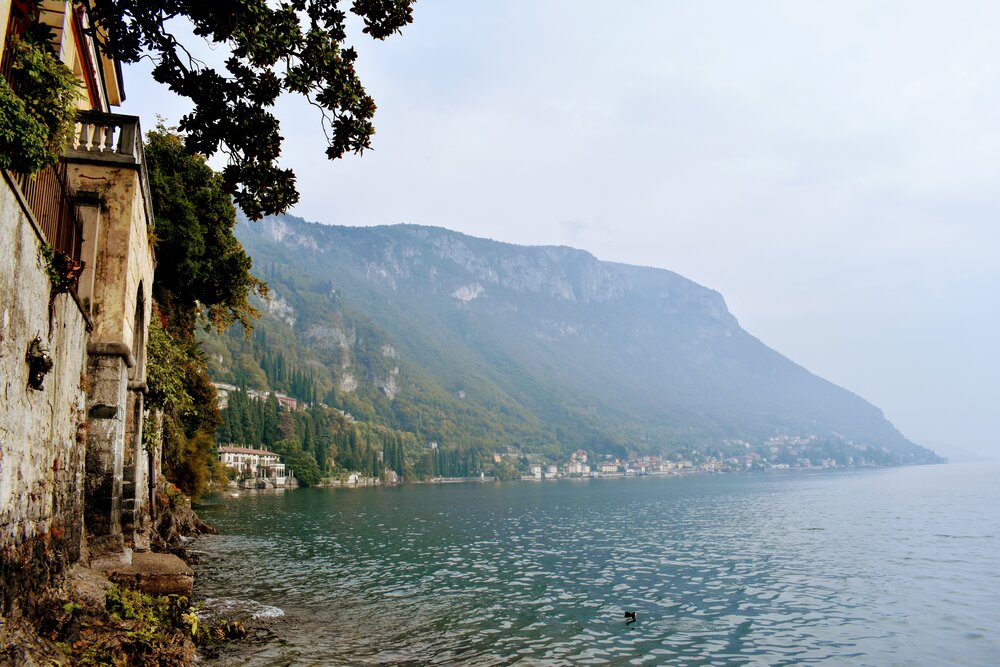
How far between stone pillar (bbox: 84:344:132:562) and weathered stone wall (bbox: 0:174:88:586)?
2.68 feet

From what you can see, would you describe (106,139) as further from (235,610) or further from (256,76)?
(235,610)

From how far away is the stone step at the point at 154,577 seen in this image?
47.1ft

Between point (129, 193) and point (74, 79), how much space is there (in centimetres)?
637

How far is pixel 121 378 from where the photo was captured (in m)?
15.1

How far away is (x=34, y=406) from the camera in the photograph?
10.3 m

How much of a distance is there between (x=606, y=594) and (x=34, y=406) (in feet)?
67.9

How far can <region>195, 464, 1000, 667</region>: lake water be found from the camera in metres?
17.7

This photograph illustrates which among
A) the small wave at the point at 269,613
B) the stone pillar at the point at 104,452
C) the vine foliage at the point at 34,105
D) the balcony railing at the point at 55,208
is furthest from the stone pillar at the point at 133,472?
the vine foliage at the point at 34,105

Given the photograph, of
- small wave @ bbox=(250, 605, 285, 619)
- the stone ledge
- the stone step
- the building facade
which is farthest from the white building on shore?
the stone ledge

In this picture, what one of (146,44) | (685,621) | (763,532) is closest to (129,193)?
(146,44)

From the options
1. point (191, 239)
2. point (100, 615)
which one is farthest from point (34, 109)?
point (191, 239)

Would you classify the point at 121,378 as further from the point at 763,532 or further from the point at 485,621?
the point at 763,532

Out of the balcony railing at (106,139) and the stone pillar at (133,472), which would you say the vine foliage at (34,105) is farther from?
the stone pillar at (133,472)

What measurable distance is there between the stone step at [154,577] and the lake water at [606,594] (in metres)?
1.77
